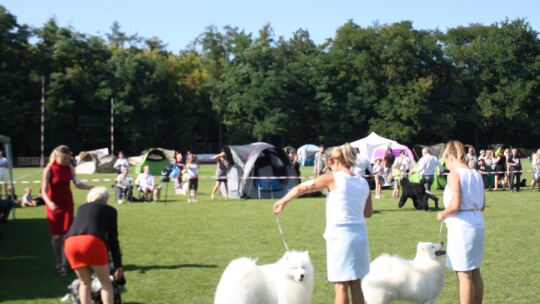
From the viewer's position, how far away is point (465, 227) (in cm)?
516

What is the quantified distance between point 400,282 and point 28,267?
540 cm

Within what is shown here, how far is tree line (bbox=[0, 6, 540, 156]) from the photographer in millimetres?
51625

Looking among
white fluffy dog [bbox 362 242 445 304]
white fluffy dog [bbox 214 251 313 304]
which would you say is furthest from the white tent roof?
white fluffy dog [bbox 214 251 313 304]

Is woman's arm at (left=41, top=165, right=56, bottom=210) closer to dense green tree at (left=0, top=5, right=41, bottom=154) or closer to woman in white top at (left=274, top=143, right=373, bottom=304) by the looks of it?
woman in white top at (left=274, top=143, right=373, bottom=304)

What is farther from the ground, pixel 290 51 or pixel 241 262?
pixel 290 51

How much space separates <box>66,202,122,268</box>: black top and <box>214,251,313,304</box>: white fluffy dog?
99 centimetres

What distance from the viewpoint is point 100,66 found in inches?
2122

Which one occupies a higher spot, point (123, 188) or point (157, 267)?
point (123, 188)

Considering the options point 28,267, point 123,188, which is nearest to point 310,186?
point 28,267

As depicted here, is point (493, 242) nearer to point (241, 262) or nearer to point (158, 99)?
point (241, 262)

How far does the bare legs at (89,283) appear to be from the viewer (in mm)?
5105

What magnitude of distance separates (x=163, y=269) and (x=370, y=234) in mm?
4381

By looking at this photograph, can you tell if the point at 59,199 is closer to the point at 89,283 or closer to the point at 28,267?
the point at 28,267

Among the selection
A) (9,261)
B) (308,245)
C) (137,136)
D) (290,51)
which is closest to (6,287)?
(9,261)
